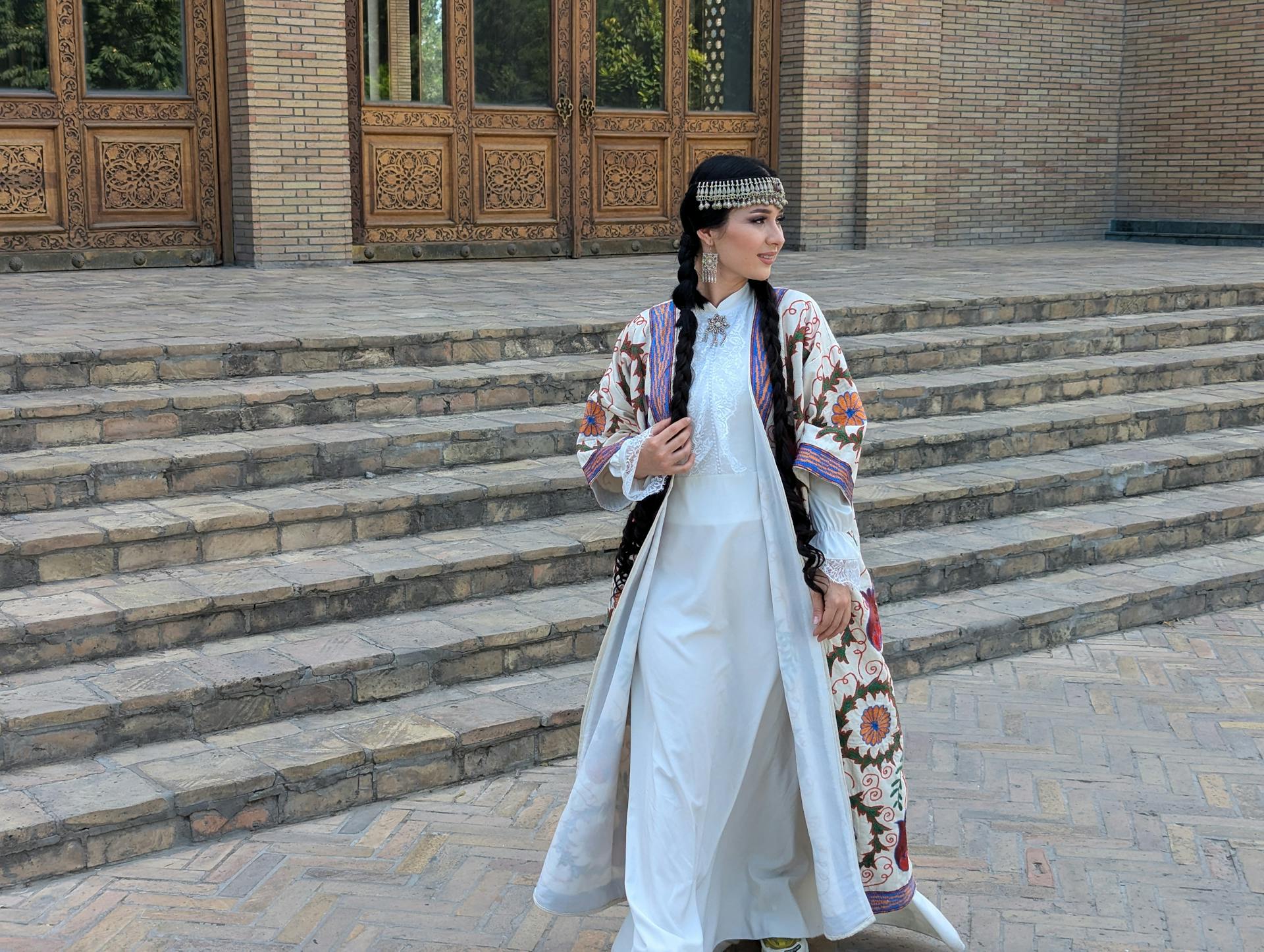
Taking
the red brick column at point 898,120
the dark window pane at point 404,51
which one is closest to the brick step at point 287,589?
the dark window pane at point 404,51

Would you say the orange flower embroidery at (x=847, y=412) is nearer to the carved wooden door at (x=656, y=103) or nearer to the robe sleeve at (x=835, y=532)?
the robe sleeve at (x=835, y=532)

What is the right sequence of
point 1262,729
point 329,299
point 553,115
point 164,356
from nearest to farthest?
point 1262,729, point 164,356, point 329,299, point 553,115

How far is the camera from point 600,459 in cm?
331

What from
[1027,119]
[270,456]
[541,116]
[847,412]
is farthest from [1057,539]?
[1027,119]

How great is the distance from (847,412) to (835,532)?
0.26 meters

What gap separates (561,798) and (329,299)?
4.88 metres

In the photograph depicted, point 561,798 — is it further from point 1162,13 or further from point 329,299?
point 1162,13

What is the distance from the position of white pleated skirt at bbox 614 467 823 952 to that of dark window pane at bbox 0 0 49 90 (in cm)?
826

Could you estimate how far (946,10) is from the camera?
14.1 m

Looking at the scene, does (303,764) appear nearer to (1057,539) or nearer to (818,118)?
(1057,539)

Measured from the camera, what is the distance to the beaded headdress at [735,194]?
3127mm

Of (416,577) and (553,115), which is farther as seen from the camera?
(553,115)

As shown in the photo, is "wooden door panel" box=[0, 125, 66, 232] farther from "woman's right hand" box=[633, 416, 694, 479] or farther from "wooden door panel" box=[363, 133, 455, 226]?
"woman's right hand" box=[633, 416, 694, 479]

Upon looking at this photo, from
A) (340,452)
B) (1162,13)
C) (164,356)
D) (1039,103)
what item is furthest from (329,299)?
(1162,13)
